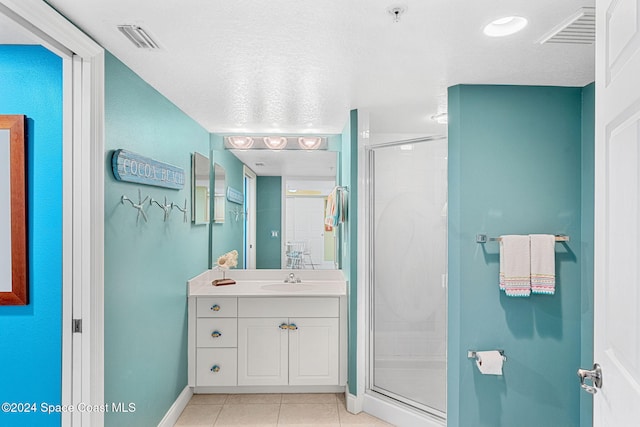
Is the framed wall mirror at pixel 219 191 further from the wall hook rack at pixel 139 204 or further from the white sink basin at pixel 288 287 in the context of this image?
the wall hook rack at pixel 139 204

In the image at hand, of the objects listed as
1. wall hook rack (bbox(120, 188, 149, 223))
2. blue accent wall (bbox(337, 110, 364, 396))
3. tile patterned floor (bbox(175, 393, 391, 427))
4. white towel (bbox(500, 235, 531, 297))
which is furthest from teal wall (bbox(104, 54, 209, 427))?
white towel (bbox(500, 235, 531, 297))

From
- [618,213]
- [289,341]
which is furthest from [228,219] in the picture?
[618,213]

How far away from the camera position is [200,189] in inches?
133

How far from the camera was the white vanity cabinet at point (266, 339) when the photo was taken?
127 inches

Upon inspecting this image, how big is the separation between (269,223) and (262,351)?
1139 mm

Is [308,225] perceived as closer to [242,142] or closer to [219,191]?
[219,191]

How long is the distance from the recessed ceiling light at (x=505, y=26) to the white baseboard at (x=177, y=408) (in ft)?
9.41

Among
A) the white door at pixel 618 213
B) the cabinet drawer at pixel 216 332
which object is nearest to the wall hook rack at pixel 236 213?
the cabinet drawer at pixel 216 332

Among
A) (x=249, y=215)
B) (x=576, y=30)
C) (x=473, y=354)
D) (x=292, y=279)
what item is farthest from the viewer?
(x=249, y=215)

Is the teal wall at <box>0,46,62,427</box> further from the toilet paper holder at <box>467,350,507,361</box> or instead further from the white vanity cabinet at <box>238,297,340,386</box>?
the toilet paper holder at <box>467,350,507,361</box>

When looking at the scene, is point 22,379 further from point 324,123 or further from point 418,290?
point 324,123

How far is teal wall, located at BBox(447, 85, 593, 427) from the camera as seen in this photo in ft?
7.82

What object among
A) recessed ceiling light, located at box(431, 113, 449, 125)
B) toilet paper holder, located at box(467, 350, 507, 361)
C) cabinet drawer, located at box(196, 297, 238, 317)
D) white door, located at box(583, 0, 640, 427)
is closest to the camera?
white door, located at box(583, 0, 640, 427)

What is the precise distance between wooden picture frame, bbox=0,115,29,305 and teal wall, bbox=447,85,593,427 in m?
2.22
